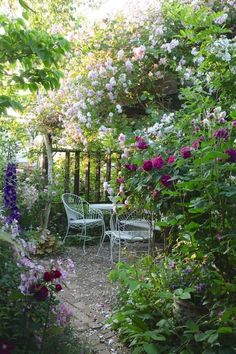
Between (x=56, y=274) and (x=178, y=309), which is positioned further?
(x=178, y=309)

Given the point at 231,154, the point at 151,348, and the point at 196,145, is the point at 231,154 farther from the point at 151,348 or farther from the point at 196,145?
the point at 151,348

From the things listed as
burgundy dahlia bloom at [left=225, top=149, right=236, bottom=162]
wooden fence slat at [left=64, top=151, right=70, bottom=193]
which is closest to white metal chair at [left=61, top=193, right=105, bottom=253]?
wooden fence slat at [left=64, top=151, right=70, bottom=193]

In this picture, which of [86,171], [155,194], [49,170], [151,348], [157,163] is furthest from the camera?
[86,171]

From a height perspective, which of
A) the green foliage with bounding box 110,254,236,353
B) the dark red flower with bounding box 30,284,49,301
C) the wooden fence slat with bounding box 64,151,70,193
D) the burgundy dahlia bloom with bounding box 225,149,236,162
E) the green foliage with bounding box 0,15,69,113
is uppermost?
the green foliage with bounding box 0,15,69,113

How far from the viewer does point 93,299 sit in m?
3.52

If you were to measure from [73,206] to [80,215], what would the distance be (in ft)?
1.31

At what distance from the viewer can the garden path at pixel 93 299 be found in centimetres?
261

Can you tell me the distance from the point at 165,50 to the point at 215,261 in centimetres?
280

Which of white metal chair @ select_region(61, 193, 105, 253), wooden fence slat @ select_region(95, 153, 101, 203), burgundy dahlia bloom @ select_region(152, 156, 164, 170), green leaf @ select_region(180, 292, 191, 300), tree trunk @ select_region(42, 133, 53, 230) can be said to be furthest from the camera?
wooden fence slat @ select_region(95, 153, 101, 203)

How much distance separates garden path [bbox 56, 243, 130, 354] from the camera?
2.61m

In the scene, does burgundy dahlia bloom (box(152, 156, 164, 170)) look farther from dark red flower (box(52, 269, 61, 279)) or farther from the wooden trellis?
the wooden trellis

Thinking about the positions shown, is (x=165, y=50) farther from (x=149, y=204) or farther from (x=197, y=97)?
(x=149, y=204)

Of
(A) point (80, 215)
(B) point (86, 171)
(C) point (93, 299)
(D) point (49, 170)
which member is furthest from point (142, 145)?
(B) point (86, 171)

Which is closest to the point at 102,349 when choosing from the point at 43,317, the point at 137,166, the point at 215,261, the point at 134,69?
the point at 43,317
